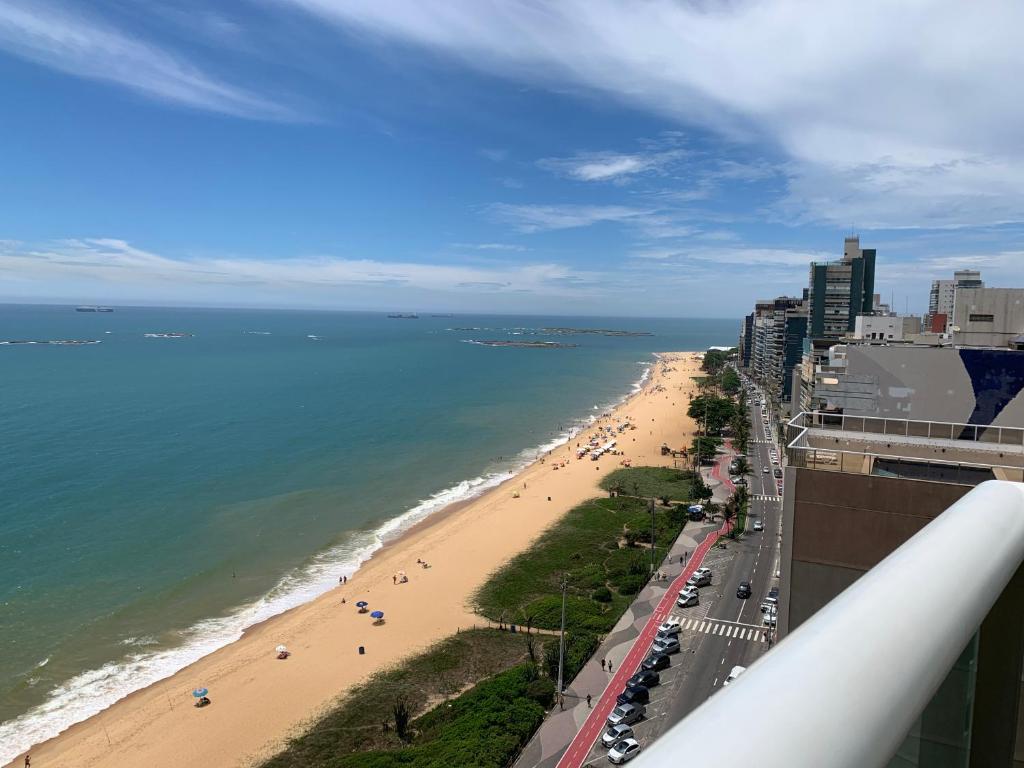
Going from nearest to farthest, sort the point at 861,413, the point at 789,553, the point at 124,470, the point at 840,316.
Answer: the point at 789,553 < the point at 861,413 < the point at 124,470 < the point at 840,316

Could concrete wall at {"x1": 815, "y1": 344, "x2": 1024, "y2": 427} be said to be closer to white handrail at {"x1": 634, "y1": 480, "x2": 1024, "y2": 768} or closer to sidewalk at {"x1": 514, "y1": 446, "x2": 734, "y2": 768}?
sidewalk at {"x1": 514, "y1": 446, "x2": 734, "y2": 768}

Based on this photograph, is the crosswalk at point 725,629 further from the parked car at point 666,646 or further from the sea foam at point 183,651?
the sea foam at point 183,651

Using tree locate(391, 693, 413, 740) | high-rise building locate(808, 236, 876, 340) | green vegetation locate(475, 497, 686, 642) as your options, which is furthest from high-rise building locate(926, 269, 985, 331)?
tree locate(391, 693, 413, 740)

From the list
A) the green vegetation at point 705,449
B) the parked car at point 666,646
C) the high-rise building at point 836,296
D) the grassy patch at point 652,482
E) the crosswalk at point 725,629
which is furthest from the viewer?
the high-rise building at point 836,296

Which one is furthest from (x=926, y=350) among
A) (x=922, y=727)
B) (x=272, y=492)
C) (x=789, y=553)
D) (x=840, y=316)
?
(x=840, y=316)

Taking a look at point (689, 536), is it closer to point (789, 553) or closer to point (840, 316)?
point (789, 553)

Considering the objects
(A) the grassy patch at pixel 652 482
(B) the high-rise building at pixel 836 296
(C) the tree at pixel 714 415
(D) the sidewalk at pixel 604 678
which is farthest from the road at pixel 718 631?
(B) the high-rise building at pixel 836 296

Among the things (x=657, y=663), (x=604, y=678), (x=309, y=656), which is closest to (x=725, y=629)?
(x=657, y=663)
